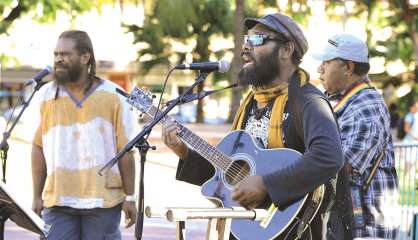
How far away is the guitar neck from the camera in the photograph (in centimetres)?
414

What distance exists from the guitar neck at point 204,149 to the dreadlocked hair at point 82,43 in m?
1.01

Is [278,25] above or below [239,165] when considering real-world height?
above

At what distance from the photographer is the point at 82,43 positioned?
504 centimetres

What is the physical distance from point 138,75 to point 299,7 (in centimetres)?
2446

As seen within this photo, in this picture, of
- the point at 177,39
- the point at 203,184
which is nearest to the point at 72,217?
the point at 203,184

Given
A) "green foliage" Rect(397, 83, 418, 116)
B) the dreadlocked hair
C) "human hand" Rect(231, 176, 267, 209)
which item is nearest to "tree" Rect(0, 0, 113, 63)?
"green foliage" Rect(397, 83, 418, 116)

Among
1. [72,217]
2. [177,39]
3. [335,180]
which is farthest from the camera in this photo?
[177,39]

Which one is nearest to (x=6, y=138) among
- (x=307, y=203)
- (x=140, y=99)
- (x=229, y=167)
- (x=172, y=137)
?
(x=140, y=99)

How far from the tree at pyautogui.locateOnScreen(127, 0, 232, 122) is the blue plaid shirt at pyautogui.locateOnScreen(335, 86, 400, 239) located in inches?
1250

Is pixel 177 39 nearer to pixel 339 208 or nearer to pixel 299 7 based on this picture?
pixel 299 7

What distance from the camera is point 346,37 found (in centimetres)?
508

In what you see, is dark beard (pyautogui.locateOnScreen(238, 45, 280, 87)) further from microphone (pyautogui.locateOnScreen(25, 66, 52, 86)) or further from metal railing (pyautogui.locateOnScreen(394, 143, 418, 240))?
metal railing (pyautogui.locateOnScreen(394, 143, 418, 240))

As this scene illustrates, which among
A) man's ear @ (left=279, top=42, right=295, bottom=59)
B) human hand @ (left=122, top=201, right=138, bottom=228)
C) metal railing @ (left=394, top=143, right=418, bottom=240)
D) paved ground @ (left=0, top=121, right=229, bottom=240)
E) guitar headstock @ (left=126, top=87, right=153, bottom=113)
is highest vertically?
man's ear @ (left=279, top=42, right=295, bottom=59)

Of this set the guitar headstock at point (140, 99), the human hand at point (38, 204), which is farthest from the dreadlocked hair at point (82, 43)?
the human hand at point (38, 204)
